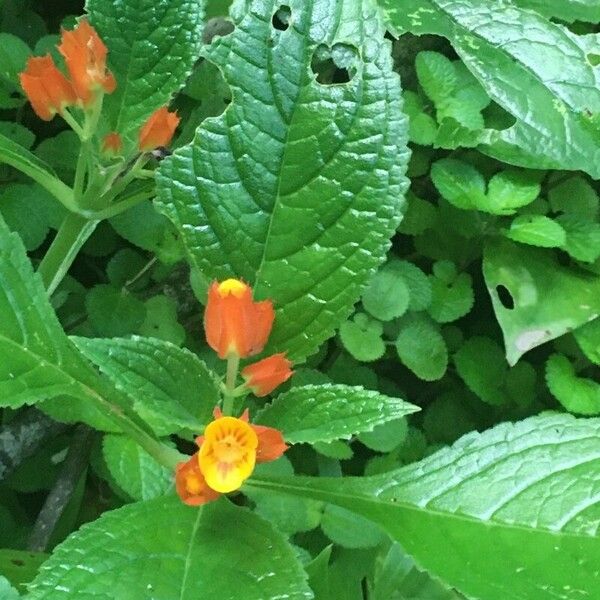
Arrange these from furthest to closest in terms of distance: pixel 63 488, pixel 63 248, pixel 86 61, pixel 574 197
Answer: pixel 574 197 → pixel 63 488 → pixel 63 248 → pixel 86 61

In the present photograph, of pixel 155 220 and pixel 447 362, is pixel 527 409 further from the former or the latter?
pixel 155 220

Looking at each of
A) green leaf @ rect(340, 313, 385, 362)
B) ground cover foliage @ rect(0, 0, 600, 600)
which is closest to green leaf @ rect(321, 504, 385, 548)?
ground cover foliage @ rect(0, 0, 600, 600)

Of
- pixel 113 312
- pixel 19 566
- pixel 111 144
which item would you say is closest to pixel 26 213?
pixel 113 312

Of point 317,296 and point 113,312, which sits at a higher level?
point 317,296

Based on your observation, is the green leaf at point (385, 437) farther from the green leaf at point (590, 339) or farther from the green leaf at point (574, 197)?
the green leaf at point (574, 197)

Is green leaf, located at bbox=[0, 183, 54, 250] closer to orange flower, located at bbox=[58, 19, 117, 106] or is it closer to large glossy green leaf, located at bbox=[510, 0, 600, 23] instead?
orange flower, located at bbox=[58, 19, 117, 106]

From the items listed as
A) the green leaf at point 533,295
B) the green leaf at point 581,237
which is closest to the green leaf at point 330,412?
the green leaf at point 533,295

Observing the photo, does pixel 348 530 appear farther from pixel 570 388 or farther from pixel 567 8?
pixel 567 8

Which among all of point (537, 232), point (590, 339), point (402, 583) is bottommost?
point (402, 583)
